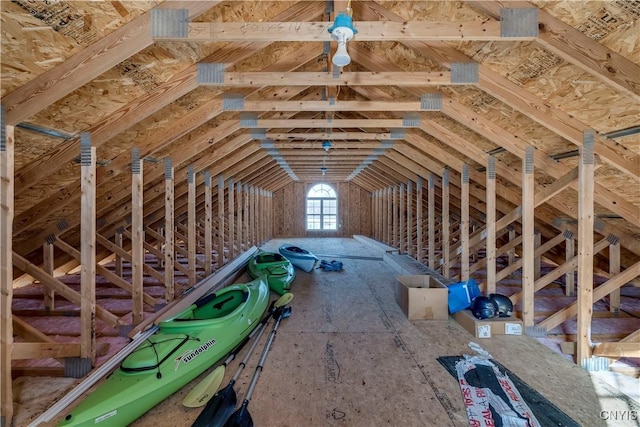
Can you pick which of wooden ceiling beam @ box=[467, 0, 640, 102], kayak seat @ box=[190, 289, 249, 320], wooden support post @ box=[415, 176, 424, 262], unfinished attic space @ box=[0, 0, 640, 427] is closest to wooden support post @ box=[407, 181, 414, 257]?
wooden support post @ box=[415, 176, 424, 262]

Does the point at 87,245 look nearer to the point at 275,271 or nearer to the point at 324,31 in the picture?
the point at 324,31

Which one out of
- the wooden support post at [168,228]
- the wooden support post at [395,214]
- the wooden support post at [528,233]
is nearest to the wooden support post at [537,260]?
the wooden support post at [528,233]

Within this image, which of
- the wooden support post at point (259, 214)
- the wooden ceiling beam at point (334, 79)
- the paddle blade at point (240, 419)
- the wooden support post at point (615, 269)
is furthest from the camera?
the wooden support post at point (259, 214)

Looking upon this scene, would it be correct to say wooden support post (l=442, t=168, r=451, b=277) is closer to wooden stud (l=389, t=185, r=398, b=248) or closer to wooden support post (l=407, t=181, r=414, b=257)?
wooden support post (l=407, t=181, r=414, b=257)

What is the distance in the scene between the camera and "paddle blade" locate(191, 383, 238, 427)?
186 centimetres

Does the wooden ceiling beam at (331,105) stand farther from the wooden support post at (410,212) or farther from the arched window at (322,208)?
the arched window at (322,208)

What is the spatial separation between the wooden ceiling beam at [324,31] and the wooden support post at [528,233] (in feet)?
6.03

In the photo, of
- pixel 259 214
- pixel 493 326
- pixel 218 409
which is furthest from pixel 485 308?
pixel 259 214

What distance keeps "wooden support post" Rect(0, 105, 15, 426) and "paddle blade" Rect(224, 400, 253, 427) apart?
1.53 meters

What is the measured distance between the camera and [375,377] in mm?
2494

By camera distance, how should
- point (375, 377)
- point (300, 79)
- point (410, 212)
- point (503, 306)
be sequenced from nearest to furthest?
point (375, 377) < point (300, 79) < point (503, 306) < point (410, 212)

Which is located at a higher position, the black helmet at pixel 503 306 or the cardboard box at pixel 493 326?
the black helmet at pixel 503 306

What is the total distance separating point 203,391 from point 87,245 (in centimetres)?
167

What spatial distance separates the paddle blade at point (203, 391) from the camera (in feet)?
7.02
